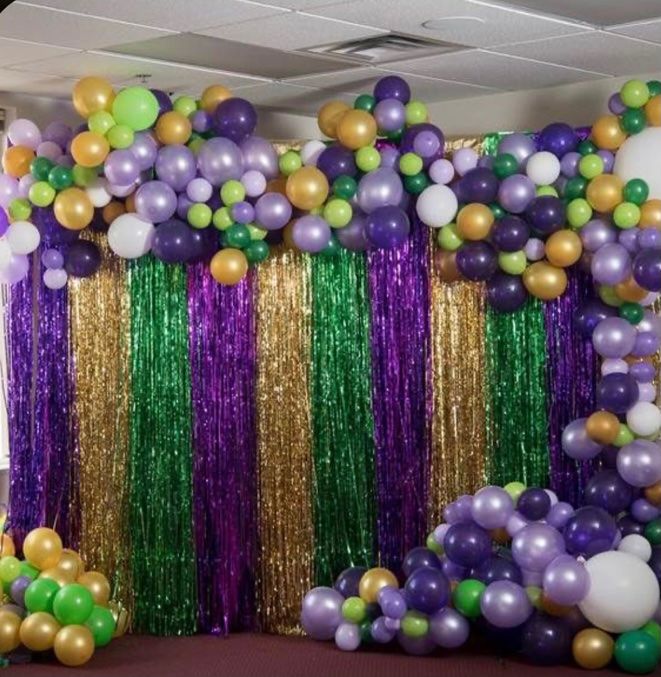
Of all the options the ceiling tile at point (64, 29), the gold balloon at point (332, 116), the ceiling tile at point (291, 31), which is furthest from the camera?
the gold balloon at point (332, 116)

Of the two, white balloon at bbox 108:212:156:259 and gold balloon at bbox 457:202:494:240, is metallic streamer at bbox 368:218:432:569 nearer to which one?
gold balloon at bbox 457:202:494:240

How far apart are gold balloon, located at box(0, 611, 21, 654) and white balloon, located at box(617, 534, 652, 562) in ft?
7.22

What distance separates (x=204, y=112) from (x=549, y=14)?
54.4 inches

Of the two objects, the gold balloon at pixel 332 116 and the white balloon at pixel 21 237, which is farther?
the white balloon at pixel 21 237

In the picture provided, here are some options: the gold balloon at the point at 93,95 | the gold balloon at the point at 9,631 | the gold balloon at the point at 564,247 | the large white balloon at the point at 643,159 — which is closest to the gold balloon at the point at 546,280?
the gold balloon at the point at 564,247

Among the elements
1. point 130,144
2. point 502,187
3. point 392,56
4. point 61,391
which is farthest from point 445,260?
point 61,391

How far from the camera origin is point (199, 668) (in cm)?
498

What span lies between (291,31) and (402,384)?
143 centimetres

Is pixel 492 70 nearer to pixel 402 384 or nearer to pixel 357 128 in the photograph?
pixel 357 128

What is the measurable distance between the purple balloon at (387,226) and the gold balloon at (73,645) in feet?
5.77

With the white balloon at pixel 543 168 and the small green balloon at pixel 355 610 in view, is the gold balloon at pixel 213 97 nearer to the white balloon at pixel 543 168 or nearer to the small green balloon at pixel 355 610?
the white balloon at pixel 543 168

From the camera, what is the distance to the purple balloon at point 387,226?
4.96 metres

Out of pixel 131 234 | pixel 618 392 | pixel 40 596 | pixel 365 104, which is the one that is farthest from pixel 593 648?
pixel 131 234

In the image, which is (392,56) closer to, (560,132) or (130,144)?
(560,132)
